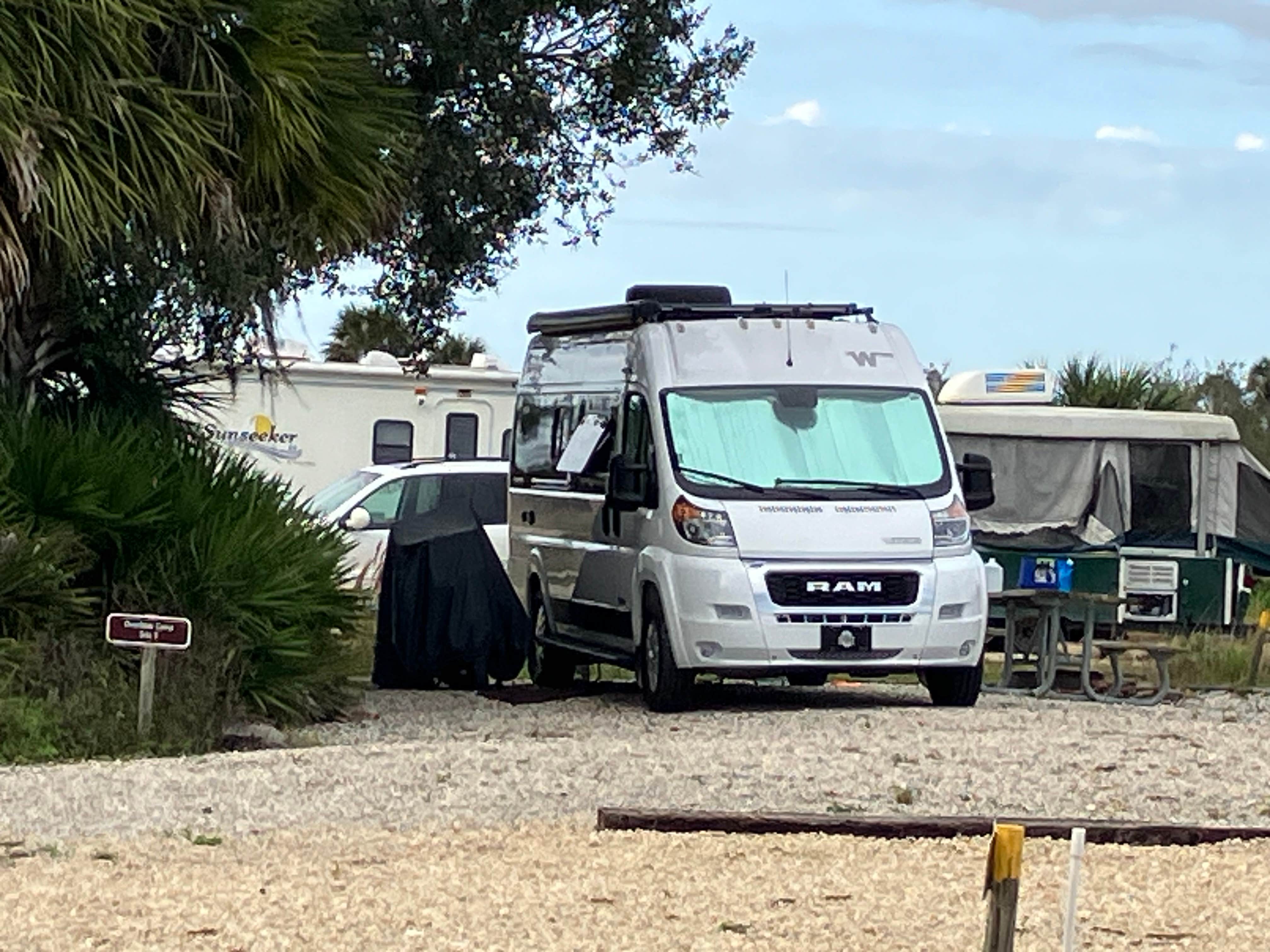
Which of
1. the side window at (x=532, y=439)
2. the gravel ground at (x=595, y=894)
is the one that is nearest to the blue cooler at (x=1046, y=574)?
the side window at (x=532, y=439)

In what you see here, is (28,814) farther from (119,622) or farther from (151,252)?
(151,252)

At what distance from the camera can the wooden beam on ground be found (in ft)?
31.0

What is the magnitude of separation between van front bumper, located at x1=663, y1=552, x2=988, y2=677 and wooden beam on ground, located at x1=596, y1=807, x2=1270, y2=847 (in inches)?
217

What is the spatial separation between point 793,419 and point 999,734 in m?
3.44

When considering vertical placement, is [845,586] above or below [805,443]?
below

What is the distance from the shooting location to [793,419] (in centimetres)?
1587

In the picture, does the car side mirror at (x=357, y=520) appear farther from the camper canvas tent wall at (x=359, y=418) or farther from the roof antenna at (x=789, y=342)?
the roof antenna at (x=789, y=342)

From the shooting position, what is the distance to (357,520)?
22141mm

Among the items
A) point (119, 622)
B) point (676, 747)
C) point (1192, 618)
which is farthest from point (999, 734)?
point (1192, 618)

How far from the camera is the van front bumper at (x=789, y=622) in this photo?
49.4 ft

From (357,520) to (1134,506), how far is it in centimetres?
647

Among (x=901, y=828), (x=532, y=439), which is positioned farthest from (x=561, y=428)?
(x=901, y=828)

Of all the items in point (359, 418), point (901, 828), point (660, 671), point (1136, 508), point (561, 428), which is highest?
point (359, 418)

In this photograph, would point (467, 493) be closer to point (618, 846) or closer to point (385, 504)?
point (385, 504)
